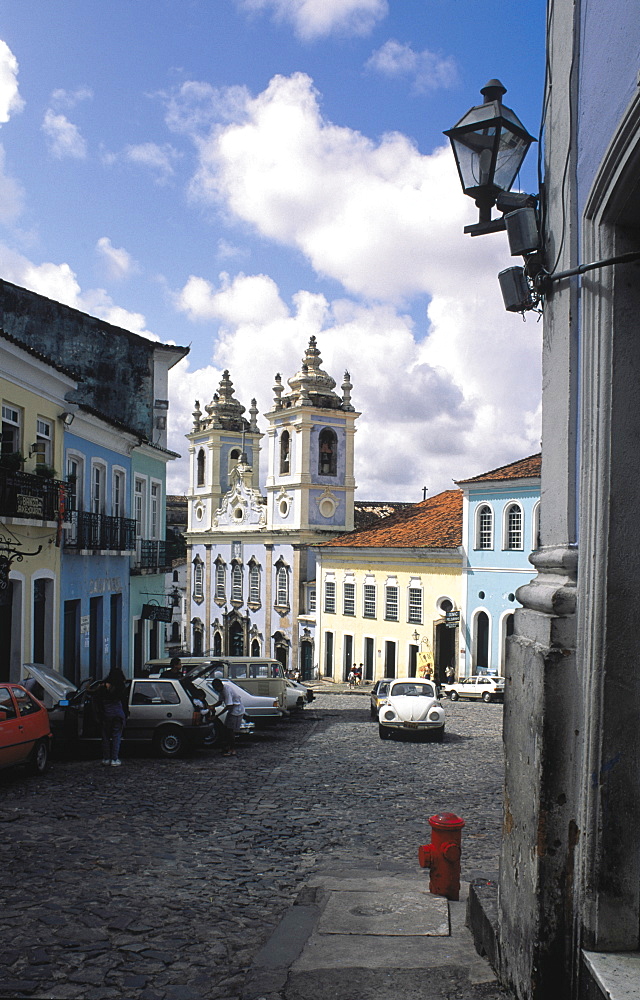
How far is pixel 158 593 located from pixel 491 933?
22.8 m

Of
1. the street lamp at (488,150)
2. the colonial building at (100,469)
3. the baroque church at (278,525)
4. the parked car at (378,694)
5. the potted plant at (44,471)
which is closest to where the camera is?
the street lamp at (488,150)

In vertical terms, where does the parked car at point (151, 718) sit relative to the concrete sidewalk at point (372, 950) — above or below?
below

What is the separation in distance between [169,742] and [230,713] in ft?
3.78

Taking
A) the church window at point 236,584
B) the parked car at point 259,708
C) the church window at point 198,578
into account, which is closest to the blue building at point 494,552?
the parked car at point 259,708

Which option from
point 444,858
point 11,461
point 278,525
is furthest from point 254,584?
point 444,858

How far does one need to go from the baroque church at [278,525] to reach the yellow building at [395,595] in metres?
3.06

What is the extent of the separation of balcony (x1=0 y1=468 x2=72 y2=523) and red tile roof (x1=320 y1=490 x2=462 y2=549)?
23437mm

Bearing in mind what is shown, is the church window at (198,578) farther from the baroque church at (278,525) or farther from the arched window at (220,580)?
the arched window at (220,580)

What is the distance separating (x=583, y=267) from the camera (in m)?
3.72

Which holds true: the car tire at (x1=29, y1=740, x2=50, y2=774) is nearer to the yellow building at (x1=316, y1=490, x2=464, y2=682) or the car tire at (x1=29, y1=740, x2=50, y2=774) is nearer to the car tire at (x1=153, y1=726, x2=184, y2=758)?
the car tire at (x1=153, y1=726, x2=184, y2=758)

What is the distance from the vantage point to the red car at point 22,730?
1002cm

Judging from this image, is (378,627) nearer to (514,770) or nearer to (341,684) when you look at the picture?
(341,684)

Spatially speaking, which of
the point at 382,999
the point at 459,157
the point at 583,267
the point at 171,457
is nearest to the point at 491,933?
the point at 382,999

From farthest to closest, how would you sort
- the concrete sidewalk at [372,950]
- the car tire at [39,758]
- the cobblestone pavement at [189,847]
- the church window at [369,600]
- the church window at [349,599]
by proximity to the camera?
the church window at [349,599] → the church window at [369,600] → the car tire at [39,758] → the cobblestone pavement at [189,847] → the concrete sidewalk at [372,950]
